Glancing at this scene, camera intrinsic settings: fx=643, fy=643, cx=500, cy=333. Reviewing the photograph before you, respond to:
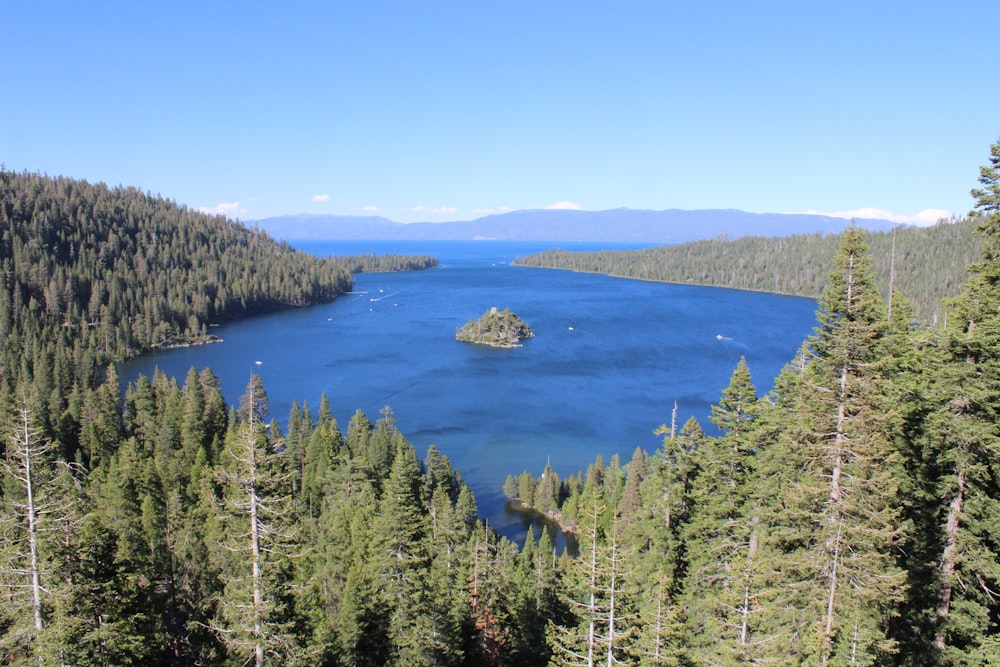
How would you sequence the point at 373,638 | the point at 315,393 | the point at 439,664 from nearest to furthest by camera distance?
the point at 439,664 < the point at 373,638 < the point at 315,393

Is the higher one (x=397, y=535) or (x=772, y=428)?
(x=772, y=428)

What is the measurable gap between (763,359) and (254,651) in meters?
80.9

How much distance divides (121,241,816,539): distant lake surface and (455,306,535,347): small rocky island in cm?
250

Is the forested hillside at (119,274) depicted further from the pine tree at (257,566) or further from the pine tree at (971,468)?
the pine tree at (971,468)

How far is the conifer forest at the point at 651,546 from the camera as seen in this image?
9211mm

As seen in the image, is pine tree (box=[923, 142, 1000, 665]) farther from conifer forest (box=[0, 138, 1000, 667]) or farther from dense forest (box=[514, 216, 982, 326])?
dense forest (box=[514, 216, 982, 326])

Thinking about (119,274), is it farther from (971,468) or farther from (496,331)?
(971,468)

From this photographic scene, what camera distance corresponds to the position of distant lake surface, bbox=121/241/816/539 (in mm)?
51875

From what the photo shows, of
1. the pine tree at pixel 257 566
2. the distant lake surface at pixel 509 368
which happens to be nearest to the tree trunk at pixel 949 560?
the pine tree at pixel 257 566

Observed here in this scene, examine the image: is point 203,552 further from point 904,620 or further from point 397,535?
point 904,620

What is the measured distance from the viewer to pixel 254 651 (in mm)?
10117

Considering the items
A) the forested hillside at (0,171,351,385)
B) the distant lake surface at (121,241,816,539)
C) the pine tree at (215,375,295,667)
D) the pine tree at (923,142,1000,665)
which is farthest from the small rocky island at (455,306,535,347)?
the pine tree at (215,375,295,667)

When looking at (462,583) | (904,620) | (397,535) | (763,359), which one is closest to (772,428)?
(904,620)

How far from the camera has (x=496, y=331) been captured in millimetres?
92938
